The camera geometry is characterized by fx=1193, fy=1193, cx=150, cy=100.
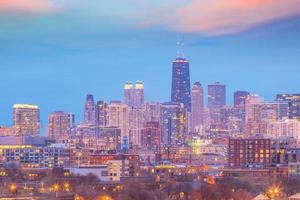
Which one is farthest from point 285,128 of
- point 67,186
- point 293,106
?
point 67,186

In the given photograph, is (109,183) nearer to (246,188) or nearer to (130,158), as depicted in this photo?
(246,188)

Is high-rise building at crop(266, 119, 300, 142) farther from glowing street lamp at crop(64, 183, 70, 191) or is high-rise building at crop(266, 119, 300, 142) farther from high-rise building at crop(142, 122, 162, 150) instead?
glowing street lamp at crop(64, 183, 70, 191)

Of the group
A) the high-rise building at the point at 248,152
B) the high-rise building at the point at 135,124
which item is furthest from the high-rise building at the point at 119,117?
the high-rise building at the point at 248,152

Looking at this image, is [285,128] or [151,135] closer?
[285,128]

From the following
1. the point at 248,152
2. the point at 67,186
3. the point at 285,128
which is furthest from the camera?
the point at 285,128

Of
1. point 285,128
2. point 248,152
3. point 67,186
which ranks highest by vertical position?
point 285,128

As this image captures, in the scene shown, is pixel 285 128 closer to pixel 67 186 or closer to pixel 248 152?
pixel 248 152

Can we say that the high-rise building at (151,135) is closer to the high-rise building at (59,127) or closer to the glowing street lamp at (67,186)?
the high-rise building at (59,127)

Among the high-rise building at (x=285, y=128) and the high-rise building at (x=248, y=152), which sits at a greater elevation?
the high-rise building at (x=285, y=128)

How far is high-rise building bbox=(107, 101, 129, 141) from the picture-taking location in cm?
17262

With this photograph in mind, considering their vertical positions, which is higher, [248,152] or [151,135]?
[151,135]

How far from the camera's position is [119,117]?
176 meters

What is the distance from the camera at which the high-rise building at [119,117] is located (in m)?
173

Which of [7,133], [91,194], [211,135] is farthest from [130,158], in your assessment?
[211,135]
